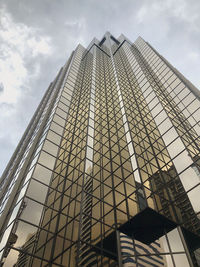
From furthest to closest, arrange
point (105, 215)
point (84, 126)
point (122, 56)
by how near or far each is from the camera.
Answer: point (122, 56)
point (84, 126)
point (105, 215)

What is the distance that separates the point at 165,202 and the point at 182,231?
14.0 feet

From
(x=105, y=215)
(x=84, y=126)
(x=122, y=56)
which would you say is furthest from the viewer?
(x=122, y=56)

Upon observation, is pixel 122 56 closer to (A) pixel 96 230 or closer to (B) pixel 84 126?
(B) pixel 84 126

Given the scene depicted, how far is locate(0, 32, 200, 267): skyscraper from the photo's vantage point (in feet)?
58.5

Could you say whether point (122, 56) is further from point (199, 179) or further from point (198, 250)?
Result: point (198, 250)

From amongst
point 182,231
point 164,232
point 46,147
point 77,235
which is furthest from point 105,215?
point 46,147

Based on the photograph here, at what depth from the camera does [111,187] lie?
24172 mm

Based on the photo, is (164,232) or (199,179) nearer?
(164,232)

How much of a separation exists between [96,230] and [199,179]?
34.1ft

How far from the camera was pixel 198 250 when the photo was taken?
18203 millimetres

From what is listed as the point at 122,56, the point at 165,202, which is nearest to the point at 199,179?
the point at 165,202

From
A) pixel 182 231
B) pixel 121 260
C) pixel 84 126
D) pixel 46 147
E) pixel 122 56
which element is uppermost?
pixel 122 56

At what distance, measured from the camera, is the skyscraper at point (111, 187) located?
58.5ft

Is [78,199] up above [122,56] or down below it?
below
